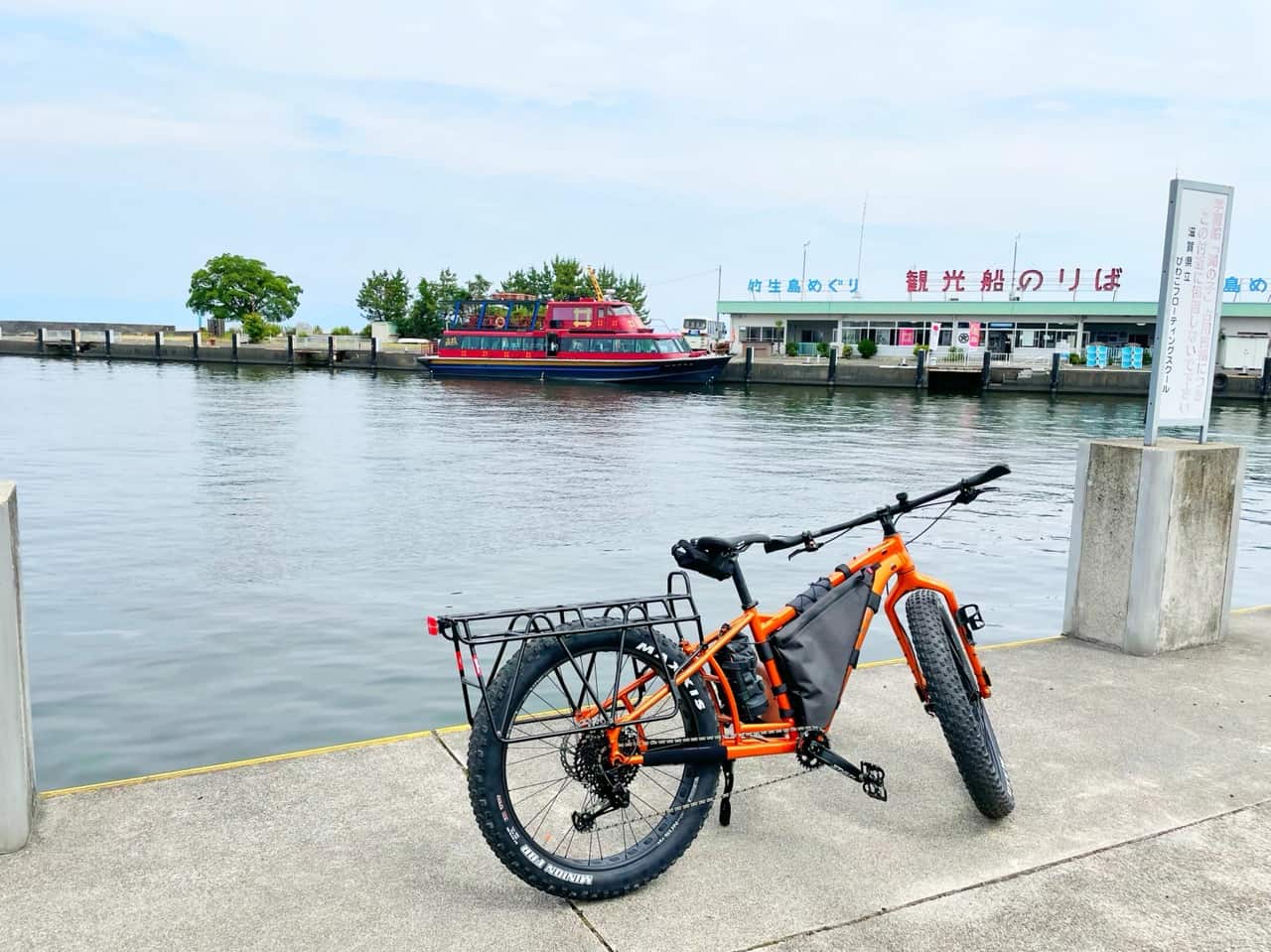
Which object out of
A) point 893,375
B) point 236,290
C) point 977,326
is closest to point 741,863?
point 893,375

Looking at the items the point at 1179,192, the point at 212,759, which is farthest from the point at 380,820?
the point at 1179,192

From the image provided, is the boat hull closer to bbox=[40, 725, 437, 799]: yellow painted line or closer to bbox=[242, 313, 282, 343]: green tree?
bbox=[242, 313, 282, 343]: green tree

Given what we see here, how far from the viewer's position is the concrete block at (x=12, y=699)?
3223 millimetres

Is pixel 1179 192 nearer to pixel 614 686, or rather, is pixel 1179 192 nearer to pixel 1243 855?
pixel 1243 855

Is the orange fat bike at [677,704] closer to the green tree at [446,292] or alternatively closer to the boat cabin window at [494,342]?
the boat cabin window at [494,342]

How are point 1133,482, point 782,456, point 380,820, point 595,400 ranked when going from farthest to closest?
1. point 595,400
2. point 782,456
3. point 1133,482
4. point 380,820

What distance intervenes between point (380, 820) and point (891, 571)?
189cm

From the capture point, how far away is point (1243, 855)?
3.61 meters

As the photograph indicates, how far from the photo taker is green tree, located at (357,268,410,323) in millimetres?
101562

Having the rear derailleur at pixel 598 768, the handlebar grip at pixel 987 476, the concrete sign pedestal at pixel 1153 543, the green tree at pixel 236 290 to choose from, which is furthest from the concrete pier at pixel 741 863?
the green tree at pixel 236 290

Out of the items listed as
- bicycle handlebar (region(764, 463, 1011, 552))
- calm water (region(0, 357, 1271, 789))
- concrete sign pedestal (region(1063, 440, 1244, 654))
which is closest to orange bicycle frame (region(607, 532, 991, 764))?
bicycle handlebar (region(764, 463, 1011, 552))

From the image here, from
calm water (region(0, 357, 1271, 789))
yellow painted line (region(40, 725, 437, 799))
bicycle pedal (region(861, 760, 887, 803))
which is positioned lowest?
calm water (region(0, 357, 1271, 789))

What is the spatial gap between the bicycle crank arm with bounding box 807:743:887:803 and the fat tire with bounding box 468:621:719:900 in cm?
42

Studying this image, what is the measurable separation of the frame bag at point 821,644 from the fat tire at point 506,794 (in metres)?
0.36
